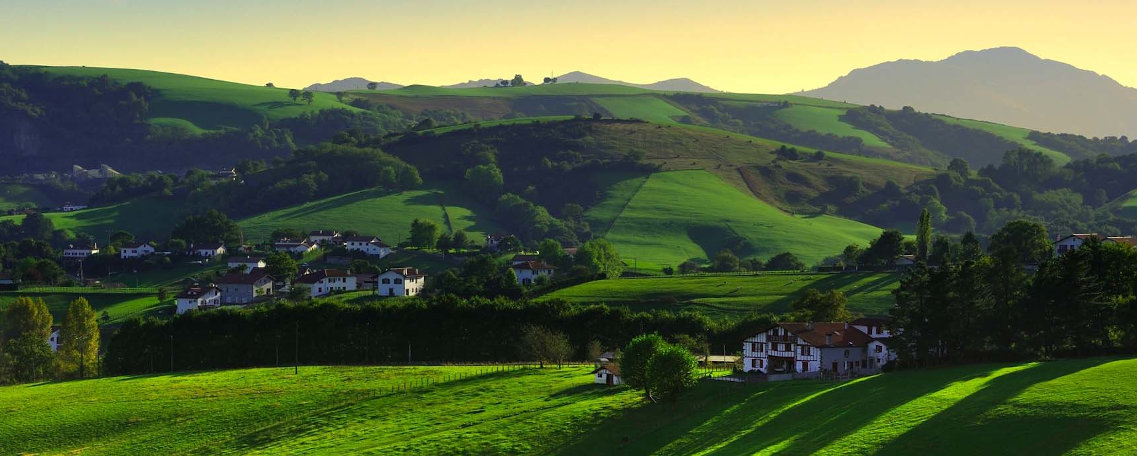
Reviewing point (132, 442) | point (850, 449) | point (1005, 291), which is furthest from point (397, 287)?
point (850, 449)

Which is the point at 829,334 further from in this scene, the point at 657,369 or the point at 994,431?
the point at 994,431

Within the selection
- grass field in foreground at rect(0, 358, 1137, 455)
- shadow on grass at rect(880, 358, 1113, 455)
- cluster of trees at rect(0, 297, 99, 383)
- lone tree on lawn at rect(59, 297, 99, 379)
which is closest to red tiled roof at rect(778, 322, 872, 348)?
grass field in foreground at rect(0, 358, 1137, 455)

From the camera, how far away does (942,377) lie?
3506 inches

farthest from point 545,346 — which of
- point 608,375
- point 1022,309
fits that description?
point 1022,309

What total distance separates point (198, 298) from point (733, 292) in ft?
270

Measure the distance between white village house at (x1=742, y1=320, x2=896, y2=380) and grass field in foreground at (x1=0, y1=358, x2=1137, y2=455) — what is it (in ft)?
26.6

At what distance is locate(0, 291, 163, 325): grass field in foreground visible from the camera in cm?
18288

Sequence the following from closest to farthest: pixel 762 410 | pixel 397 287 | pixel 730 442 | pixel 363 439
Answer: pixel 730 442, pixel 762 410, pixel 363 439, pixel 397 287

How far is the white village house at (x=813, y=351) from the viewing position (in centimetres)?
10250

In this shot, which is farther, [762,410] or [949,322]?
[949,322]

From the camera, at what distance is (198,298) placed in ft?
621

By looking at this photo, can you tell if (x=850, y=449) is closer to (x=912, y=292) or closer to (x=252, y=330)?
(x=912, y=292)

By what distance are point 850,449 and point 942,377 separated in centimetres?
2077

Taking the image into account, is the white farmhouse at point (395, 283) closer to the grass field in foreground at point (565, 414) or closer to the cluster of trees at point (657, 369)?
the grass field in foreground at point (565, 414)
